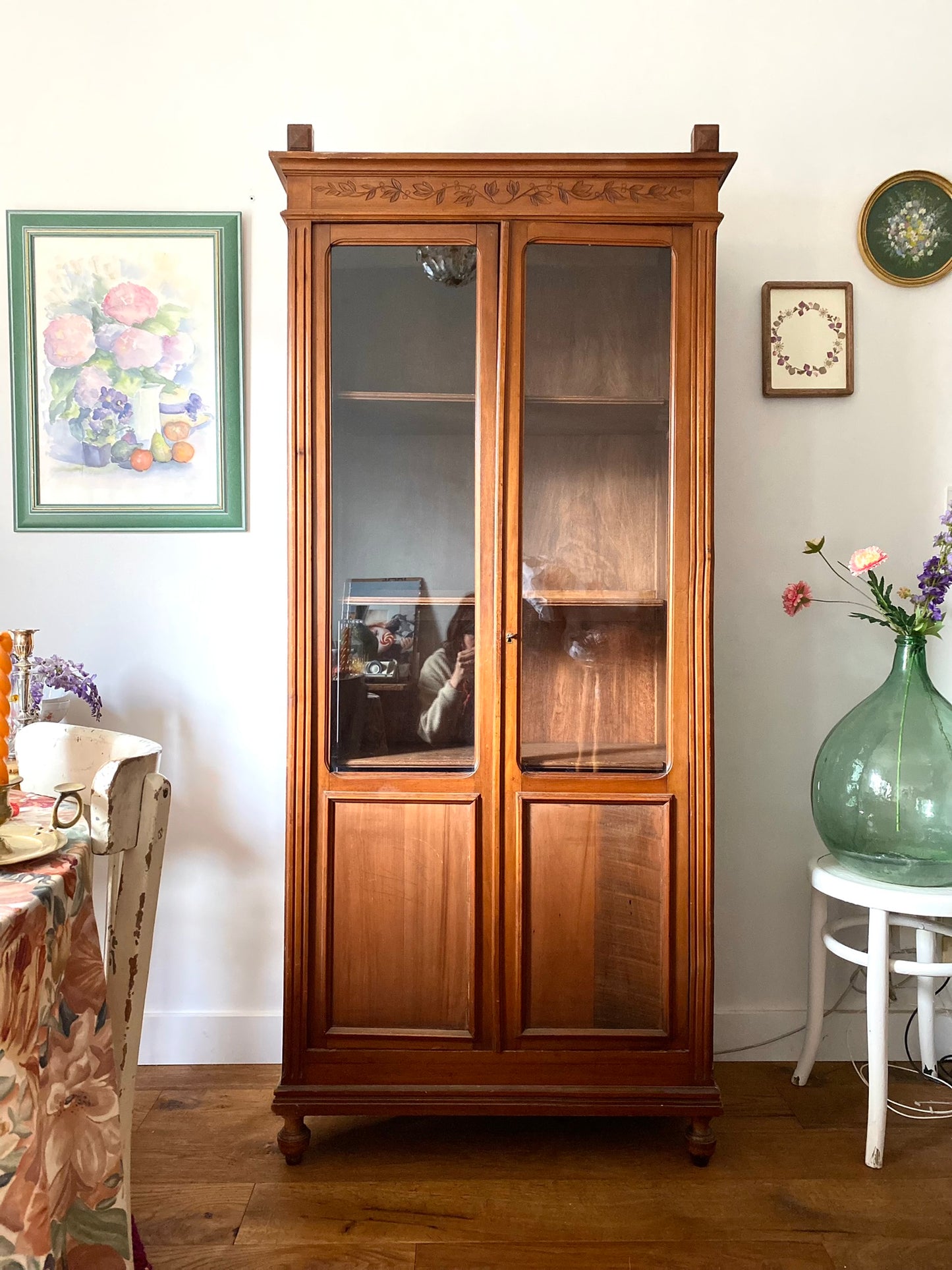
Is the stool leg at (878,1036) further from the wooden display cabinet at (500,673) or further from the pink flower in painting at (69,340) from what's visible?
the pink flower in painting at (69,340)

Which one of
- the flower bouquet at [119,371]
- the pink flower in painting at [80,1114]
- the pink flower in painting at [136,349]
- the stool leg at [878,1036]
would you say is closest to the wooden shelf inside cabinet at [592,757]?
the stool leg at [878,1036]

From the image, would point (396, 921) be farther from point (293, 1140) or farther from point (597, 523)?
point (597, 523)

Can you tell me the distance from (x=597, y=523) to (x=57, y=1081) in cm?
129

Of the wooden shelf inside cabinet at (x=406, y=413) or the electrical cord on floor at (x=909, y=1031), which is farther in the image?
the electrical cord on floor at (x=909, y=1031)

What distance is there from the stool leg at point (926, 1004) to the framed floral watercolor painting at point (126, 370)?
1870 millimetres

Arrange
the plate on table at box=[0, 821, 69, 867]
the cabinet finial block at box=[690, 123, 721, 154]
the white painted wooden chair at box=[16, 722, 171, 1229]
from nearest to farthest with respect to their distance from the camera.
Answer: the plate on table at box=[0, 821, 69, 867] → the white painted wooden chair at box=[16, 722, 171, 1229] → the cabinet finial block at box=[690, 123, 721, 154]

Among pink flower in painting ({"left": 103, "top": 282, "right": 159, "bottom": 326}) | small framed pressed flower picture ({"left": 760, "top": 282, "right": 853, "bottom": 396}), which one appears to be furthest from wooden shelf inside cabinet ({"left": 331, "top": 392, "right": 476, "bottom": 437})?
small framed pressed flower picture ({"left": 760, "top": 282, "right": 853, "bottom": 396})

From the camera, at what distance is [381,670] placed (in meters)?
1.80

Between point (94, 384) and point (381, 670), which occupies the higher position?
point (94, 384)

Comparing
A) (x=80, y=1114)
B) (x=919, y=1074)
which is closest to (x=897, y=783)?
(x=919, y=1074)

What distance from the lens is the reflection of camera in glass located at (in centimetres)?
180

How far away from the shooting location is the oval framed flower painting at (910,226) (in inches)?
84.1

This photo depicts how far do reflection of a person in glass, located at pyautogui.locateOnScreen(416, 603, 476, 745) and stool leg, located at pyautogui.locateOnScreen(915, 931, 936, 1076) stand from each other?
115cm

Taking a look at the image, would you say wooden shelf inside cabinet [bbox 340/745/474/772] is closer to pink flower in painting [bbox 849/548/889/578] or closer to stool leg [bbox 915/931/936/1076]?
pink flower in painting [bbox 849/548/889/578]
